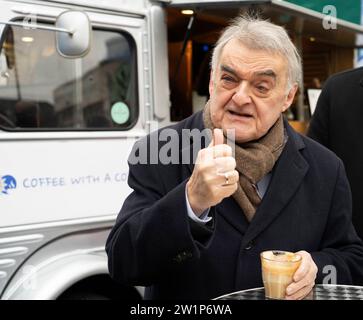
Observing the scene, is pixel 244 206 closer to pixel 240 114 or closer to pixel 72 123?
pixel 240 114

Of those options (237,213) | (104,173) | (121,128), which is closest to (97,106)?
(121,128)

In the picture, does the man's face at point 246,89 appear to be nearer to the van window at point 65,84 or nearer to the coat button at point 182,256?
the coat button at point 182,256

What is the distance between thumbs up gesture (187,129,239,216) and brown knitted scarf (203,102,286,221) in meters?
0.26

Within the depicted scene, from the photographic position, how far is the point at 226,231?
1.60m

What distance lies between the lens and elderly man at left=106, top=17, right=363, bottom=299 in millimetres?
1418

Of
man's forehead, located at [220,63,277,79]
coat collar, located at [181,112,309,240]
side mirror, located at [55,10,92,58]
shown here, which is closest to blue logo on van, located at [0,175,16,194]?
side mirror, located at [55,10,92,58]

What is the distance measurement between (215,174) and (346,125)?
1282mm

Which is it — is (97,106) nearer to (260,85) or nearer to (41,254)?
(41,254)

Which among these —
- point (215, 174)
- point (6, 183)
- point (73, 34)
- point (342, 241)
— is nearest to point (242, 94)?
point (215, 174)

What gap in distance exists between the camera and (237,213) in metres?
1.61

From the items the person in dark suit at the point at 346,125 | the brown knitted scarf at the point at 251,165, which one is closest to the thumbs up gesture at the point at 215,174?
the brown knitted scarf at the point at 251,165

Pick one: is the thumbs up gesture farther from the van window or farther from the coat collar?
the van window

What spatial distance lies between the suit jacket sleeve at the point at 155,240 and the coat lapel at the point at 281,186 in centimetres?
19

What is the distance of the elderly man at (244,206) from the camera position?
142 centimetres
